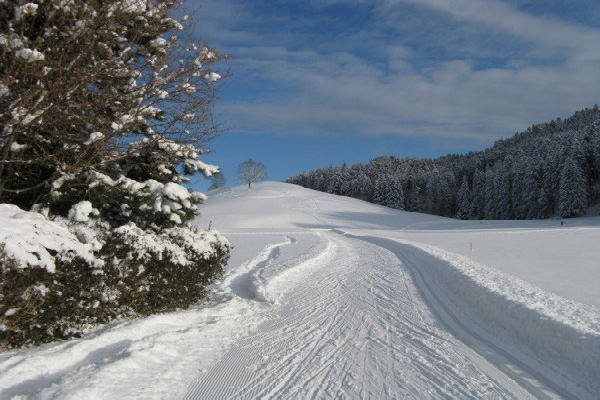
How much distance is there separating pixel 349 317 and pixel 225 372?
305cm

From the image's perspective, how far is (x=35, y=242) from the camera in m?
4.59

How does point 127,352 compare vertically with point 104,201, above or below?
below

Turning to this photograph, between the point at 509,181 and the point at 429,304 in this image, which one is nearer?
the point at 429,304

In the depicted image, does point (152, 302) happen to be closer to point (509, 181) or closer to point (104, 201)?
point (104, 201)

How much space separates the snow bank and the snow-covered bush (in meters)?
0.01

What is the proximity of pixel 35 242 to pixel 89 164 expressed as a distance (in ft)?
4.34

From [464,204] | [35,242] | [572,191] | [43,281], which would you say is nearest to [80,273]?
[43,281]

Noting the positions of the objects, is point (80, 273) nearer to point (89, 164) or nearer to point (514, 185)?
point (89, 164)

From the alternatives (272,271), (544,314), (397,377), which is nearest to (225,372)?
(397,377)

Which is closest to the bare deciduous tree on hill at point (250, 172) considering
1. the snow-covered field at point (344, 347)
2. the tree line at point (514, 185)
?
the tree line at point (514, 185)

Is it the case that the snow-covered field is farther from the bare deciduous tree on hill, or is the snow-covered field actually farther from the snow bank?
the bare deciduous tree on hill

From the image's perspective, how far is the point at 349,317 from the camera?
7.25 meters

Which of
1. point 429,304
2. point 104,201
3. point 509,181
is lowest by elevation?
point 429,304

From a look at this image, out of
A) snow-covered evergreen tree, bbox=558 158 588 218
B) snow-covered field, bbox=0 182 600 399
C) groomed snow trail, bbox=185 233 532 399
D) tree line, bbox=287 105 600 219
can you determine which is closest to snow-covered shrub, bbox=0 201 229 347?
snow-covered field, bbox=0 182 600 399
